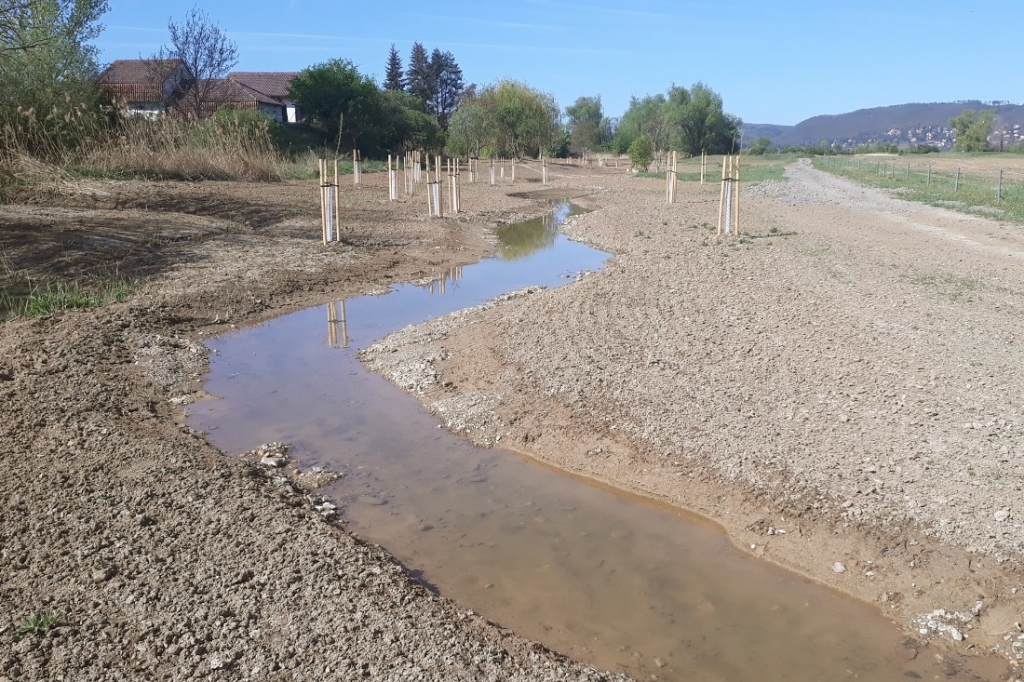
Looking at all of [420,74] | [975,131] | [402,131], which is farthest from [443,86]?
[975,131]

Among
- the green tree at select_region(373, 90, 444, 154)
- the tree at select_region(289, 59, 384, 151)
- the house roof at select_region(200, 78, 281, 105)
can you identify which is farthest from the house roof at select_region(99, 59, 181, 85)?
the green tree at select_region(373, 90, 444, 154)

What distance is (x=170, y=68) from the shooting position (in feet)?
166

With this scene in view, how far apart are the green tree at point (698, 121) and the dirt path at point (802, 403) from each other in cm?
7163

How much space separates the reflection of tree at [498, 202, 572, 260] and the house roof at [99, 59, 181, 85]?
27.8 m

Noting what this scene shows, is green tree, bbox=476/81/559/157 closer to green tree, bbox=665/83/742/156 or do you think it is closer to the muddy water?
green tree, bbox=665/83/742/156

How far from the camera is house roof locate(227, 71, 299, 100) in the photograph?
69.6 m

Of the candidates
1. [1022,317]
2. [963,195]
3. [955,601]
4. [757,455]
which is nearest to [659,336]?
[757,455]

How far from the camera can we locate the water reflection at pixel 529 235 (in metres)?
20.4

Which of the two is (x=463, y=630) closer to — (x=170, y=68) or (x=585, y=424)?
(x=585, y=424)

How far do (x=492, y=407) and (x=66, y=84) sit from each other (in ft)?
73.4

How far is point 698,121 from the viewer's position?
87688mm

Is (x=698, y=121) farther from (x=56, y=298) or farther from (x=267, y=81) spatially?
(x=56, y=298)

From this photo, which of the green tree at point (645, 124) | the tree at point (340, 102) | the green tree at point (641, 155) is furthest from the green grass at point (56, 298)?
the green tree at point (645, 124)

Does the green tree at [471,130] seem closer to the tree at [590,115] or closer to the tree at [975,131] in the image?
the tree at [590,115]
